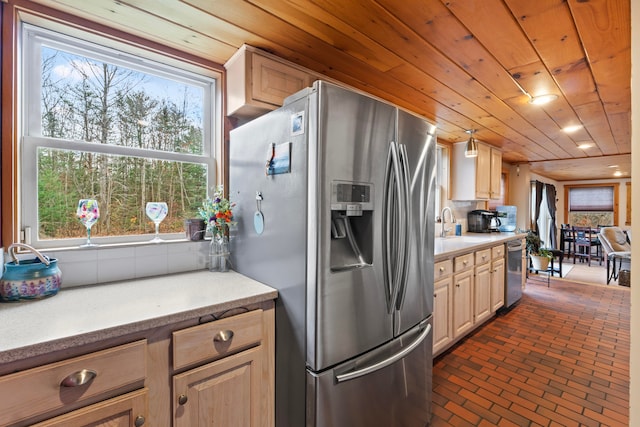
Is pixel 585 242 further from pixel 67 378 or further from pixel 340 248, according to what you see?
pixel 67 378

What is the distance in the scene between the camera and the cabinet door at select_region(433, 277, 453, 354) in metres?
2.27

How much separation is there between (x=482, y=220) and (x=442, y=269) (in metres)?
2.29

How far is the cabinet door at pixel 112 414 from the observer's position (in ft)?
2.85

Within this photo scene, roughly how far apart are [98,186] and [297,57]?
133cm

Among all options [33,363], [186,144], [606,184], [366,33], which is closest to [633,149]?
[366,33]

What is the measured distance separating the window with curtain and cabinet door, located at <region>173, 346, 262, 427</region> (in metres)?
10.6

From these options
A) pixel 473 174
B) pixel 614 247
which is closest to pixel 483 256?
pixel 473 174

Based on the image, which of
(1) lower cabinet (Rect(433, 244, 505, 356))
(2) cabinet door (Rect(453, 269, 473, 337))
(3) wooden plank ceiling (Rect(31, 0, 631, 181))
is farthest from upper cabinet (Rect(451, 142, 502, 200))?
(2) cabinet door (Rect(453, 269, 473, 337))

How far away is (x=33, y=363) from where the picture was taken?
0.83 metres

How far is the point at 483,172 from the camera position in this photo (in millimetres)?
3967

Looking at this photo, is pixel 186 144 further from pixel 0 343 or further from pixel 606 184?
pixel 606 184

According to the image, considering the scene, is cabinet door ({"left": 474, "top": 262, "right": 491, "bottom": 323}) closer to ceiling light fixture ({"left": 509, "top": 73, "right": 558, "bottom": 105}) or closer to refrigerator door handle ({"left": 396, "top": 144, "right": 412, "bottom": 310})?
ceiling light fixture ({"left": 509, "top": 73, "right": 558, "bottom": 105})

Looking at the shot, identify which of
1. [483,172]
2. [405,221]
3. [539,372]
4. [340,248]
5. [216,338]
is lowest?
[539,372]

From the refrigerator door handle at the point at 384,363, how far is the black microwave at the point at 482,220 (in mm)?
3053
